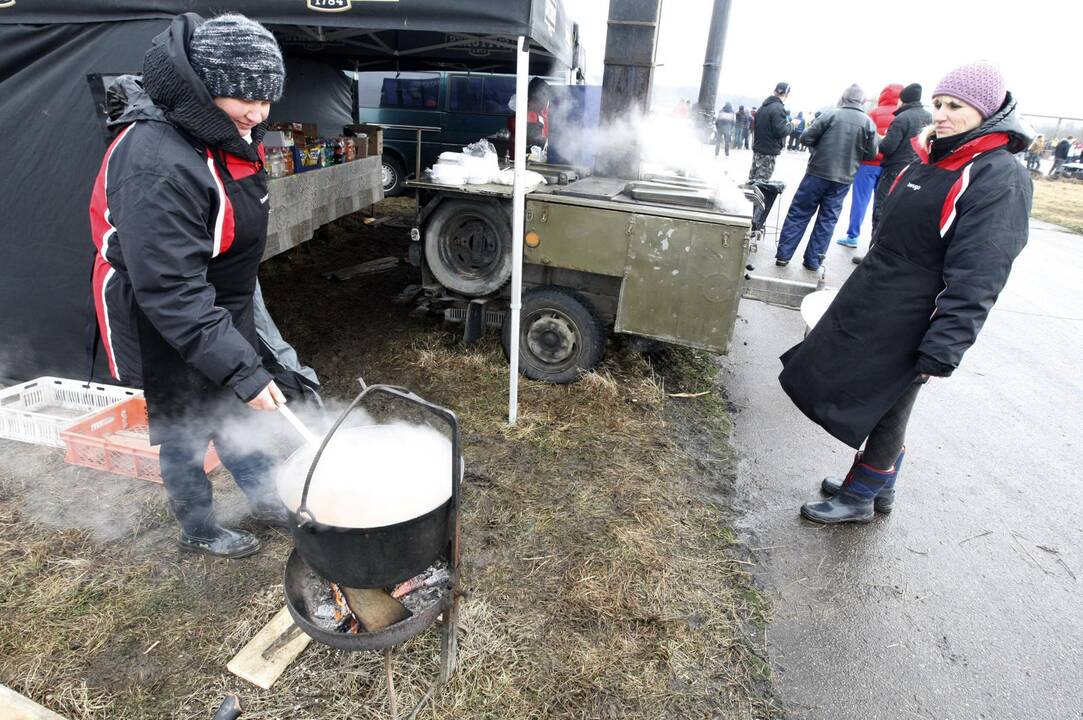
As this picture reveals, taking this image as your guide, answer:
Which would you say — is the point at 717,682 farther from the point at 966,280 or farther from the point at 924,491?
the point at 924,491

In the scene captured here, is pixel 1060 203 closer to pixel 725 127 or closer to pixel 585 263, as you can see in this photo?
pixel 725 127

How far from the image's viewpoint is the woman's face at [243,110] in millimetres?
1813

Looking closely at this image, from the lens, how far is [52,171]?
3.27m

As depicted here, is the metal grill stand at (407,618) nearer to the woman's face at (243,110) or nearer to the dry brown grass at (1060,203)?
the woman's face at (243,110)

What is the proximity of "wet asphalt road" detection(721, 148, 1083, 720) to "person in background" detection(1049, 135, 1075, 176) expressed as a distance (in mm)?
20873

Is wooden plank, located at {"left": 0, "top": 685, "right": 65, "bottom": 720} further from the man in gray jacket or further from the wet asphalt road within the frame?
the man in gray jacket

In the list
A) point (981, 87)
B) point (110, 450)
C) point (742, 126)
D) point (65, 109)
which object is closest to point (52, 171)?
point (65, 109)

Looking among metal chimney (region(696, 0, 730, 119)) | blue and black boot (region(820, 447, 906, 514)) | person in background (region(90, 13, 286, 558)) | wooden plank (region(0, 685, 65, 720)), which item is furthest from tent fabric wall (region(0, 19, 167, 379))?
metal chimney (region(696, 0, 730, 119))

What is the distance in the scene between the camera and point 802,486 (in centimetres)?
345

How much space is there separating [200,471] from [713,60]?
388 inches

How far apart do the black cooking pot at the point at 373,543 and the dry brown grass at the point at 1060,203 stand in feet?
49.0

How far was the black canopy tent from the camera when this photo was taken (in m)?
2.91

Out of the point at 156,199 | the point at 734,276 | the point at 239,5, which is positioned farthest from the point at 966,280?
the point at 239,5

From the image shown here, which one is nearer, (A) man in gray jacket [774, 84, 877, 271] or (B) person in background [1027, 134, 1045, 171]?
(A) man in gray jacket [774, 84, 877, 271]
